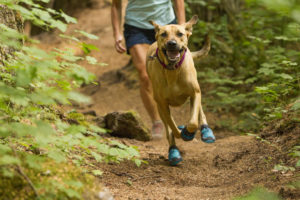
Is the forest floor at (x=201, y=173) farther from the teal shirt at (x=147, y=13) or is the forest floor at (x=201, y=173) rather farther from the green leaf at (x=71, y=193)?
the teal shirt at (x=147, y=13)

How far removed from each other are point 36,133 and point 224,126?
5444mm

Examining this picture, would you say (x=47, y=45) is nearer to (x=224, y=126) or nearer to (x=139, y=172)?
(x=224, y=126)

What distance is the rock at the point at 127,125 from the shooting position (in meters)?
5.57

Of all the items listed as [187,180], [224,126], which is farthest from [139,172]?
[224,126]

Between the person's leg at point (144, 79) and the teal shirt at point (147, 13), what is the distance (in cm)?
37

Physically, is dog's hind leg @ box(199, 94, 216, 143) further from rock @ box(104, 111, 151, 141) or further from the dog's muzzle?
rock @ box(104, 111, 151, 141)

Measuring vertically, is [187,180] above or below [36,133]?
below

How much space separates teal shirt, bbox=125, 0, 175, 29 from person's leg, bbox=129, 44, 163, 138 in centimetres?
37

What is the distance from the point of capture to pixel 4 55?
325cm

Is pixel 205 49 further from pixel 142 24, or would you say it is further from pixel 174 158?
pixel 174 158

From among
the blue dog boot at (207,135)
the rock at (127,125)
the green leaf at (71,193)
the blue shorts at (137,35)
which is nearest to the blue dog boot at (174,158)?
the blue dog boot at (207,135)

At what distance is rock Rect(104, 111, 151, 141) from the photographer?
5.57 metres

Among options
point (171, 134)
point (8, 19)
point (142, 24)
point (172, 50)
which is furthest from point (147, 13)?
point (8, 19)

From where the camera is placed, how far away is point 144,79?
5586 mm
